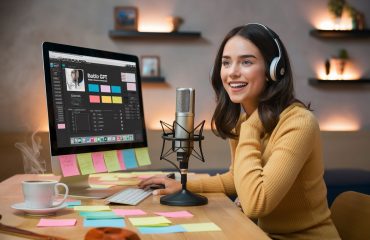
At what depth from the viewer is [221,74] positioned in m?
1.91

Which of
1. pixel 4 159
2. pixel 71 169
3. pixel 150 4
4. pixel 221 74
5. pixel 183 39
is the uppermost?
pixel 150 4

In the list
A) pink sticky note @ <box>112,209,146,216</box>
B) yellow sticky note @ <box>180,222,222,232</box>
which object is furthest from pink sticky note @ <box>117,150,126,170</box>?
yellow sticky note @ <box>180,222,222,232</box>

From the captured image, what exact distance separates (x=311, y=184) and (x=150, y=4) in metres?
3.18

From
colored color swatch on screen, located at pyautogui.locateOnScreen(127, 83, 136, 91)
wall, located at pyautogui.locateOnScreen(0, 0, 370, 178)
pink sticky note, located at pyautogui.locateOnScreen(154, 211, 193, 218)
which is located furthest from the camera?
wall, located at pyautogui.locateOnScreen(0, 0, 370, 178)

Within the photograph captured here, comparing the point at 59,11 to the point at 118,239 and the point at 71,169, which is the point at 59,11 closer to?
the point at 71,169

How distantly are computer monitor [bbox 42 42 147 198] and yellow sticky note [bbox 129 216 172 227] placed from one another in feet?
1.33

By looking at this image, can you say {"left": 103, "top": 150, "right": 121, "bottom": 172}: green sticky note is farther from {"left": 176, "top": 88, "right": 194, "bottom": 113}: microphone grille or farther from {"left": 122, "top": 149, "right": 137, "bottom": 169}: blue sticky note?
{"left": 176, "top": 88, "right": 194, "bottom": 113}: microphone grille

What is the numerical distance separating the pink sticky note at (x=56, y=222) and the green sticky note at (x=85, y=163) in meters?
0.48

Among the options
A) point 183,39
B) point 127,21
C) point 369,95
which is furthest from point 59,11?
Answer: point 369,95

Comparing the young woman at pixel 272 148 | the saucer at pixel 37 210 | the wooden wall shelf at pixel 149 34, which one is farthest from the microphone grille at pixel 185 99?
the wooden wall shelf at pixel 149 34

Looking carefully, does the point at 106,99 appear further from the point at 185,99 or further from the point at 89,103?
the point at 185,99

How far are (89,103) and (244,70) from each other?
1.82ft

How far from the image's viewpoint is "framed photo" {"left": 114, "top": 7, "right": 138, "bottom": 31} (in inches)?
177

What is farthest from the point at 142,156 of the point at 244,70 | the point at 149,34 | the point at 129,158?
the point at 149,34
